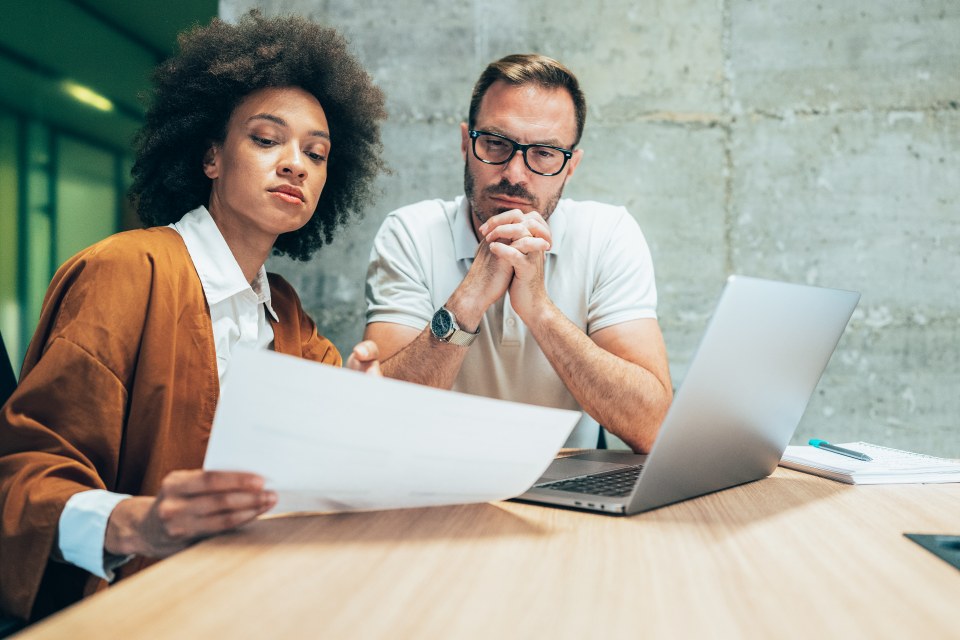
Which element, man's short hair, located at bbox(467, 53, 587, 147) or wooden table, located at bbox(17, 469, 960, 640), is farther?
man's short hair, located at bbox(467, 53, 587, 147)

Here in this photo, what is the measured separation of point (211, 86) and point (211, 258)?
0.45 meters

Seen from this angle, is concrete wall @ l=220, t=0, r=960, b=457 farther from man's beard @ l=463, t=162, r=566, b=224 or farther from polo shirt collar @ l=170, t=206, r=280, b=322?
polo shirt collar @ l=170, t=206, r=280, b=322

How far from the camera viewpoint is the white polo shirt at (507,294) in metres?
1.79

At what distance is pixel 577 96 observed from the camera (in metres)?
1.82

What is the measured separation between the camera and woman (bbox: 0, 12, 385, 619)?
2.66 ft

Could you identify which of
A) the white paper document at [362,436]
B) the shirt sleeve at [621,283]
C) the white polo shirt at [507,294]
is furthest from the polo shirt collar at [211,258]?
the shirt sleeve at [621,283]

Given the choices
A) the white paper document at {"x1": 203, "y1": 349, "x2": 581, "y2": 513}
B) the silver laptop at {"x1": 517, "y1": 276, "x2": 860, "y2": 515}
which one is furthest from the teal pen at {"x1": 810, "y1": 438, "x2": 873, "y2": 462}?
the white paper document at {"x1": 203, "y1": 349, "x2": 581, "y2": 513}

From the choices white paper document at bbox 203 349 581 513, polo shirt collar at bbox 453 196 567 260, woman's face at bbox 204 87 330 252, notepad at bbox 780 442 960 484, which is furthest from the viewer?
polo shirt collar at bbox 453 196 567 260

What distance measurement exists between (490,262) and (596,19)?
3.96 feet

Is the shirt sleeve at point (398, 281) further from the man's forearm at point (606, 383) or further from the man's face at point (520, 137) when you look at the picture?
the man's forearm at point (606, 383)

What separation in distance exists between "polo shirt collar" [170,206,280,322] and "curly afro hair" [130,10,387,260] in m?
0.24

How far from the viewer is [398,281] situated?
183cm

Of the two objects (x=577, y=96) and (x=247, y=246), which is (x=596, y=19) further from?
(x=247, y=246)

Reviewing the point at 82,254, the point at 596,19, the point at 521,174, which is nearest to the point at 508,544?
the point at 82,254
